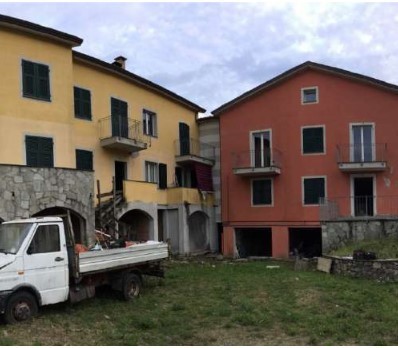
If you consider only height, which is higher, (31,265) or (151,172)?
(151,172)

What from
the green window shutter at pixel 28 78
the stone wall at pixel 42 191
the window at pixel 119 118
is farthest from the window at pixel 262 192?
the green window shutter at pixel 28 78

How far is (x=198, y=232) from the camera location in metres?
31.7

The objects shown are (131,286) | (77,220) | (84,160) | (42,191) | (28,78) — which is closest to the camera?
(131,286)

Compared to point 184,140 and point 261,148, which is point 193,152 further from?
point 261,148

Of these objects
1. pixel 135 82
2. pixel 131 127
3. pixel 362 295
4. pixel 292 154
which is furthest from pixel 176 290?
pixel 292 154

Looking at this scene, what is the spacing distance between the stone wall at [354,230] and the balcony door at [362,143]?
4.57 metres

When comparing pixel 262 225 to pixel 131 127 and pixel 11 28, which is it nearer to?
pixel 131 127

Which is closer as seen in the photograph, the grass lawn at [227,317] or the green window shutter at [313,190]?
the grass lawn at [227,317]

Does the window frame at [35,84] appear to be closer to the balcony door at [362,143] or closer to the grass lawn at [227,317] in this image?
the grass lawn at [227,317]

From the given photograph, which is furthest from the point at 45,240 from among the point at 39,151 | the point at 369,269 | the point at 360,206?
the point at 360,206

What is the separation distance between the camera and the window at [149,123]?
28.3 metres

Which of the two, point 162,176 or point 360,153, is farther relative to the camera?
point 162,176

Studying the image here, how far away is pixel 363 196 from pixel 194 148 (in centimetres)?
1057

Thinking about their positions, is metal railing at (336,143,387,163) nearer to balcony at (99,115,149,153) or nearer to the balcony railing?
the balcony railing
